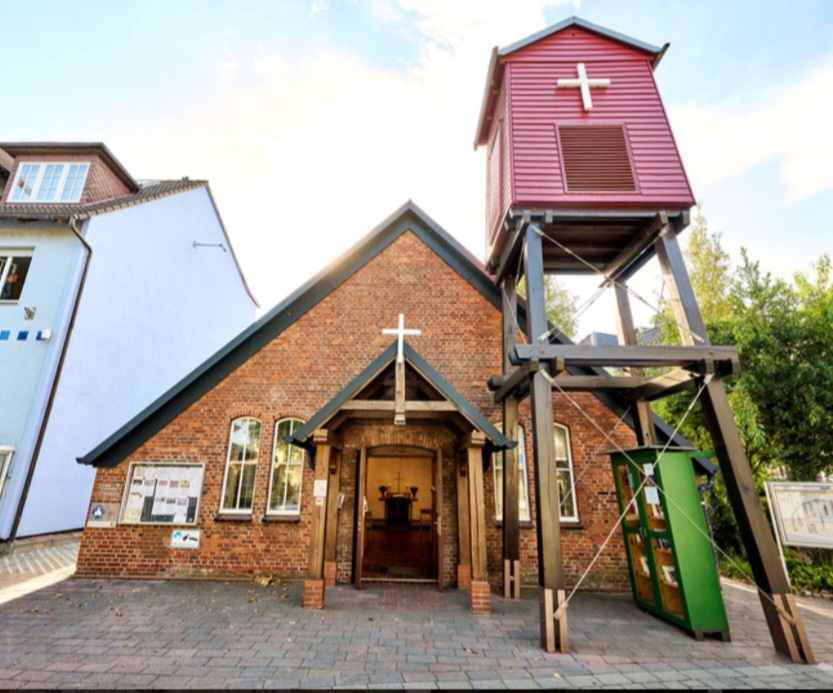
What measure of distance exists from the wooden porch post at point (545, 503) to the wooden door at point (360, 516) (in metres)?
3.24

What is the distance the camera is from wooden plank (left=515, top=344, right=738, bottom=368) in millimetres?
5605

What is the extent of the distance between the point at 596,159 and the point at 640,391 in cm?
409

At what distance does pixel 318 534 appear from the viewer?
19.8ft

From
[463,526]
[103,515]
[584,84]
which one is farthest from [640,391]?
[103,515]

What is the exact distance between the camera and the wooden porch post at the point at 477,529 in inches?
230

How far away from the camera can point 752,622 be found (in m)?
5.70

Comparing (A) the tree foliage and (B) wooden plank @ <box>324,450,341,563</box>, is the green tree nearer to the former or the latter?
(A) the tree foliage

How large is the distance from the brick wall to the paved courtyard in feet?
3.09

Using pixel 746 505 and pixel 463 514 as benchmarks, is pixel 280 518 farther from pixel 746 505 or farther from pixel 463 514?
pixel 746 505

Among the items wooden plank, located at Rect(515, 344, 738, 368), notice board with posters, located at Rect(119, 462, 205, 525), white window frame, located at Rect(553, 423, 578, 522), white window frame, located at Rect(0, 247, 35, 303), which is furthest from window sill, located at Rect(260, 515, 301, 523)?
white window frame, located at Rect(0, 247, 35, 303)

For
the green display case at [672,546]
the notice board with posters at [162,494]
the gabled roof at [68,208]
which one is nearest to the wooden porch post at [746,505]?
the green display case at [672,546]

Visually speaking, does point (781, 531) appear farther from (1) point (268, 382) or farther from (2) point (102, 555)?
(2) point (102, 555)

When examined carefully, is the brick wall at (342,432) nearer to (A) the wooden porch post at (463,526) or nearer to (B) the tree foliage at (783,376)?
(A) the wooden porch post at (463,526)

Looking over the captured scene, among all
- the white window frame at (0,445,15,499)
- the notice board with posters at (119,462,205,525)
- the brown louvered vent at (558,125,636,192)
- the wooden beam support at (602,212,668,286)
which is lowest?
the notice board with posters at (119,462,205,525)
